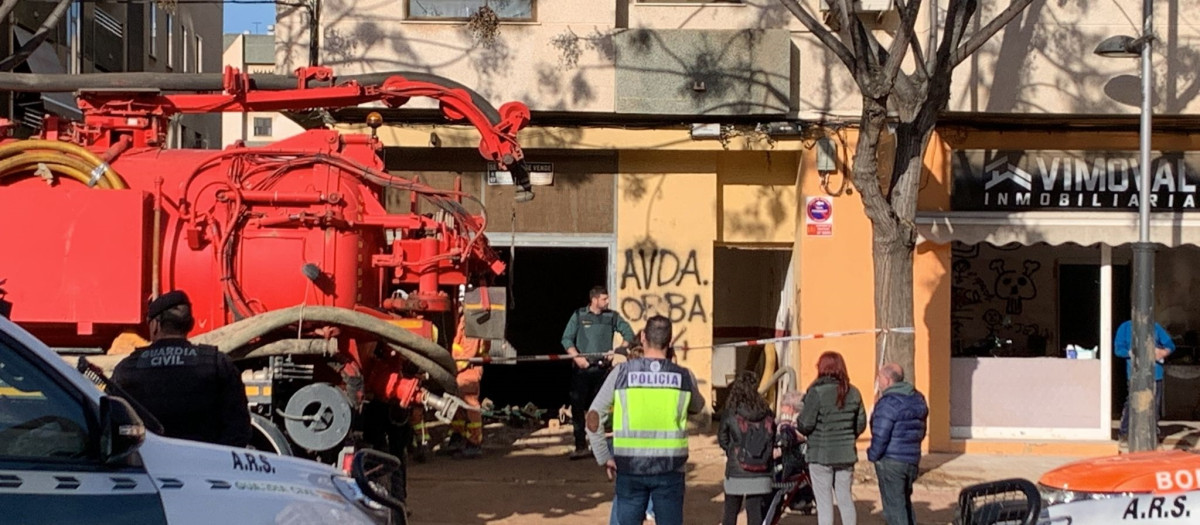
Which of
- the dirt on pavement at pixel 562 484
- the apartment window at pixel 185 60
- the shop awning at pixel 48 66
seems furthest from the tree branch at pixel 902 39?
the apartment window at pixel 185 60

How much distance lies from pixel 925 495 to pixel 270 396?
5963mm

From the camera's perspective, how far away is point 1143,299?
1233 centimetres

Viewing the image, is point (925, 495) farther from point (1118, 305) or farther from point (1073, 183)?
point (1118, 305)

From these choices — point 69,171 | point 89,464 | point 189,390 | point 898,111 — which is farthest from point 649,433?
point 898,111

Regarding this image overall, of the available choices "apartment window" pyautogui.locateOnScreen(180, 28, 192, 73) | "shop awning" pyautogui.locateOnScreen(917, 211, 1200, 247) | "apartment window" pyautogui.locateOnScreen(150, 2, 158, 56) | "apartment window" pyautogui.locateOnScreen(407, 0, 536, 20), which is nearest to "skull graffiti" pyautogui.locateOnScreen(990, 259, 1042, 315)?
"shop awning" pyautogui.locateOnScreen(917, 211, 1200, 247)

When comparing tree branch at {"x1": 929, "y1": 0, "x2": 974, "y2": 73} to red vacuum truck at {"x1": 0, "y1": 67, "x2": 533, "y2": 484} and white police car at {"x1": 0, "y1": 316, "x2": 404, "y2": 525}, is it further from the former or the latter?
white police car at {"x1": 0, "y1": 316, "x2": 404, "y2": 525}

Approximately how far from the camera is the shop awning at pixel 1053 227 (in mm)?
13578

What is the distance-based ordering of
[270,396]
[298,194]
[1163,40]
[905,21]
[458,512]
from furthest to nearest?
[1163,40], [905,21], [458,512], [298,194], [270,396]

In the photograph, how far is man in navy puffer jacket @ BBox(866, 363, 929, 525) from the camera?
8.47 metres

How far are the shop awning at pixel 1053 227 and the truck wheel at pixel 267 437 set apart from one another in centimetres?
770

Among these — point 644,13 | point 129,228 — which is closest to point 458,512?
point 129,228

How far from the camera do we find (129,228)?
8.52 metres

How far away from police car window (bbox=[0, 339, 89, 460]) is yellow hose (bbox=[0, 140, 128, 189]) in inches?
204

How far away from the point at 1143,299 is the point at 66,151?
9.37 metres
